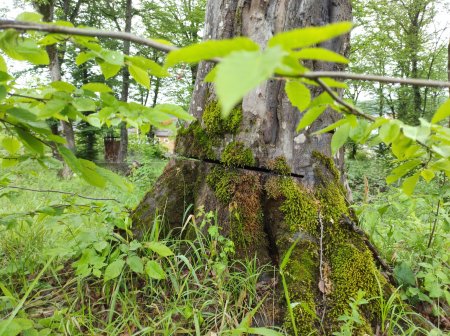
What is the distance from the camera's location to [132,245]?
1573 millimetres

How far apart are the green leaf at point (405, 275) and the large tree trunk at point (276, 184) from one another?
0.14m

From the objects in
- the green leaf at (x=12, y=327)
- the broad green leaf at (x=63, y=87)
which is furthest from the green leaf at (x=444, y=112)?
the green leaf at (x=12, y=327)

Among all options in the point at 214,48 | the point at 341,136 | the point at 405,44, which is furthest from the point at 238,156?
the point at 405,44

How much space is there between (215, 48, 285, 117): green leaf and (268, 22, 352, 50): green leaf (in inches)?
2.0

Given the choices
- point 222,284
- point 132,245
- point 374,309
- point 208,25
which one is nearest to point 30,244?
point 132,245

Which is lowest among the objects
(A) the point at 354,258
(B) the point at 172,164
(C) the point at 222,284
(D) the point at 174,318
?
(D) the point at 174,318

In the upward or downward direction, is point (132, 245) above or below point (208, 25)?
below

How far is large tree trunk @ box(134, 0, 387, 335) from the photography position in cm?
171

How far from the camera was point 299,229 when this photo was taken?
1.78m

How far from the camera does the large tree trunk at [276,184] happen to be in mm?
1705

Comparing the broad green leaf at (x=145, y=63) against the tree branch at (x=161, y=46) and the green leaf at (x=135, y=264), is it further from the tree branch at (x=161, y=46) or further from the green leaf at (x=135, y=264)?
the green leaf at (x=135, y=264)

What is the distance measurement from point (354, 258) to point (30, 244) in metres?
2.05

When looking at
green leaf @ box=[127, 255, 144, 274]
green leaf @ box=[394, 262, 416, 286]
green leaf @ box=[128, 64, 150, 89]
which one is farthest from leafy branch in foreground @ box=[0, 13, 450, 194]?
green leaf @ box=[394, 262, 416, 286]

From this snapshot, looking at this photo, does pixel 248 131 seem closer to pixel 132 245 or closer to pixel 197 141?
pixel 197 141
